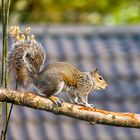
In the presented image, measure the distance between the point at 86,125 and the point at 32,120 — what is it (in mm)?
602

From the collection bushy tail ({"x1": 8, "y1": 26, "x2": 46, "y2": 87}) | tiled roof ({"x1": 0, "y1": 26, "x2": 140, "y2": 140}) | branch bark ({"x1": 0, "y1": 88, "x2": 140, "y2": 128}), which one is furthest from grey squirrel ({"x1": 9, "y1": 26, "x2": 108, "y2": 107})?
tiled roof ({"x1": 0, "y1": 26, "x2": 140, "y2": 140})

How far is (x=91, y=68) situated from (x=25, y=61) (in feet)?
20.6

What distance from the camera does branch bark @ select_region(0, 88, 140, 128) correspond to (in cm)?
271

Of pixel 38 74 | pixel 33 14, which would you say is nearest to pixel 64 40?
pixel 33 14

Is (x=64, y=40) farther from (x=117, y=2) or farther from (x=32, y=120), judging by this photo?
(x=117, y=2)

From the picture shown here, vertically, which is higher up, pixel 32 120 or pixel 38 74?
pixel 32 120

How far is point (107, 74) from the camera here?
9.68 m

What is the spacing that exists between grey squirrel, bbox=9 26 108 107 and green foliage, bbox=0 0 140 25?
386 inches

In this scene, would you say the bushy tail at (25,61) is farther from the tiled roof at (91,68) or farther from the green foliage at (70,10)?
the green foliage at (70,10)

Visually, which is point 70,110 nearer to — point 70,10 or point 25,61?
point 25,61

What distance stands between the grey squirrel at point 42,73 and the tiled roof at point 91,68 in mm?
4771

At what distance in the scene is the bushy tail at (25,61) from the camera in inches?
129

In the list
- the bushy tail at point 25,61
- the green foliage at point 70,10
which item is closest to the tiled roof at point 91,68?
the green foliage at point 70,10

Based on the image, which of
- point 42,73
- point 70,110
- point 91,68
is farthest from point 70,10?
point 70,110
